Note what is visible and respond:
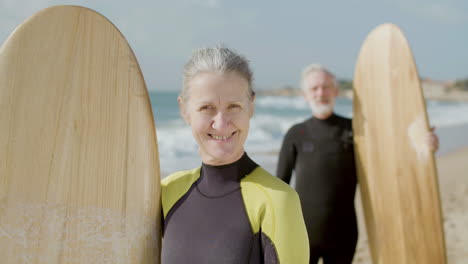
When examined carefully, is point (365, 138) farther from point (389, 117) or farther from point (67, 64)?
point (67, 64)

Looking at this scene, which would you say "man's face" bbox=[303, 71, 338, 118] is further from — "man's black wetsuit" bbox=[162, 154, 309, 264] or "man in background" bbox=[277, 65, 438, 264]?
"man's black wetsuit" bbox=[162, 154, 309, 264]

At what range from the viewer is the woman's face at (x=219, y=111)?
124 cm

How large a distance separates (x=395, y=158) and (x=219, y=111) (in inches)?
68.9

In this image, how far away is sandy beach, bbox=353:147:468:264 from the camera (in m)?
4.36

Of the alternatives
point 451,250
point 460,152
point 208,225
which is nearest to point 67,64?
point 208,225

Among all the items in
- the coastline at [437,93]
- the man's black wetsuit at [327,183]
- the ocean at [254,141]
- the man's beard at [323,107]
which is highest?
the man's beard at [323,107]

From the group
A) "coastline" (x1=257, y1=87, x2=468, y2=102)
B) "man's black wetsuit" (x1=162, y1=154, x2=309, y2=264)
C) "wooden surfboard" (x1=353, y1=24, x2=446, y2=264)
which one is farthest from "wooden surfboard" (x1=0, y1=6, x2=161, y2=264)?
"coastline" (x1=257, y1=87, x2=468, y2=102)

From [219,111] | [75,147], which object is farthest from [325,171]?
[75,147]

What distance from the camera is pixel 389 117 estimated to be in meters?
2.68

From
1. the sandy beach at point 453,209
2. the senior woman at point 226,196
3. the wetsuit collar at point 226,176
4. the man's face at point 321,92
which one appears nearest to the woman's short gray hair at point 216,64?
the senior woman at point 226,196

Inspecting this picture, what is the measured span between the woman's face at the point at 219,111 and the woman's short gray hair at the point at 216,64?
2 centimetres

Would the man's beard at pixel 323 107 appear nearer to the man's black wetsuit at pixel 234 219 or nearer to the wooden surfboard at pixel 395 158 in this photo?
the wooden surfboard at pixel 395 158

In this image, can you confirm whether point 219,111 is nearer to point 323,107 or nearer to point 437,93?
point 323,107

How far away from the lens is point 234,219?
124 cm
